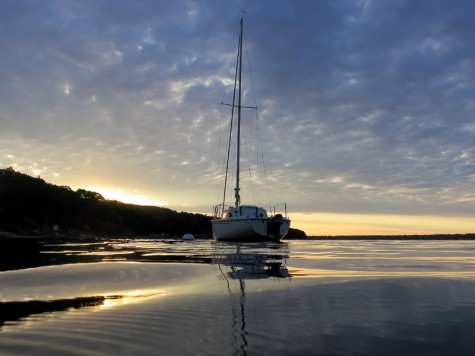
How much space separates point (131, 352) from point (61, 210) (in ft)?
393

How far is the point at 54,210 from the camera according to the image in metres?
112

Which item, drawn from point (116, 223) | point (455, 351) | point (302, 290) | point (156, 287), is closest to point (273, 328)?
point (455, 351)

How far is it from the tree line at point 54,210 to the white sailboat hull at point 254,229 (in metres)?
55.2

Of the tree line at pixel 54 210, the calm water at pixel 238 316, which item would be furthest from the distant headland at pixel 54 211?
the calm water at pixel 238 316

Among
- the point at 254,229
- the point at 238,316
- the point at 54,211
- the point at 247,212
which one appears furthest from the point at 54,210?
the point at 238,316

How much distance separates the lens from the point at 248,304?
21.1 feet

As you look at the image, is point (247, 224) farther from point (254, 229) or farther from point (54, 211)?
point (54, 211)

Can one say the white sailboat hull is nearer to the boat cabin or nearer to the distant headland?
the boat cabin

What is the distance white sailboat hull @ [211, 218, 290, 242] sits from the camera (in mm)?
47938

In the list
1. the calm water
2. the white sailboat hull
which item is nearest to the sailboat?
the white sailboat hull

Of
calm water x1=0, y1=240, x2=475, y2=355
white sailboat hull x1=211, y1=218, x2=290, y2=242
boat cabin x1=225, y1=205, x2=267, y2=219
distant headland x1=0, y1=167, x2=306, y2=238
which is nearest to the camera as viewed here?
calm water x1=0, y1=240, x2=475, y2=355

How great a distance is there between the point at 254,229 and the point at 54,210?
82.8 metres

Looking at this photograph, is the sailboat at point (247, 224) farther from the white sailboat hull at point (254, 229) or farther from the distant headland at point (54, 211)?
the distant headland at point (54, 211)

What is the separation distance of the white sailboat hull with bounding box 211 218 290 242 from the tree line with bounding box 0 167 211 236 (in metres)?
55.2
